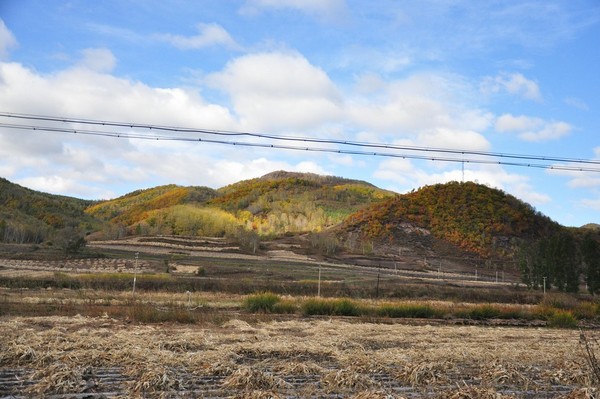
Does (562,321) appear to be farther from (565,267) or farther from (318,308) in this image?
(565,267)

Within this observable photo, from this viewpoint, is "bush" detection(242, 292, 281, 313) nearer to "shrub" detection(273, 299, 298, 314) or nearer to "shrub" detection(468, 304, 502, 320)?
"shrub" detection(273, 299, 298, 314)

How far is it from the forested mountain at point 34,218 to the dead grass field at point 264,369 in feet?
209

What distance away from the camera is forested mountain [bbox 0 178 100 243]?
A: 81875 mm

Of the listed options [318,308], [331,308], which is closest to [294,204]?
[331,308]

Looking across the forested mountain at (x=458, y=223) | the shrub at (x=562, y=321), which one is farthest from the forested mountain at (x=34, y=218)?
the shrub at (x=562, y=321)

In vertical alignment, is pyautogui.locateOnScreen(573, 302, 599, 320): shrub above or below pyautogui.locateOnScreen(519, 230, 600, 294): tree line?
below

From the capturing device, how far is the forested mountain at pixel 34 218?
269 ft

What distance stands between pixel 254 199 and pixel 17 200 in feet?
234

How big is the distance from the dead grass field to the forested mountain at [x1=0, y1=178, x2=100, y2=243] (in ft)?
209

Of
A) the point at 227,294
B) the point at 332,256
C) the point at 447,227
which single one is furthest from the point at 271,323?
the point at 447,227

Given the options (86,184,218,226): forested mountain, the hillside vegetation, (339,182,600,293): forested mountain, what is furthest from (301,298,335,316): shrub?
(86,184,218,226): forested mountain

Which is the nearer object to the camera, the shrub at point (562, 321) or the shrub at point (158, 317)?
the shrub at point (158, 317)

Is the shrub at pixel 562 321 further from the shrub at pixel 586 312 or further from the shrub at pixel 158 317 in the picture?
the shrub at pixel 158 317

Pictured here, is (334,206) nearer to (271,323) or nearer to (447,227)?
(447,227)
